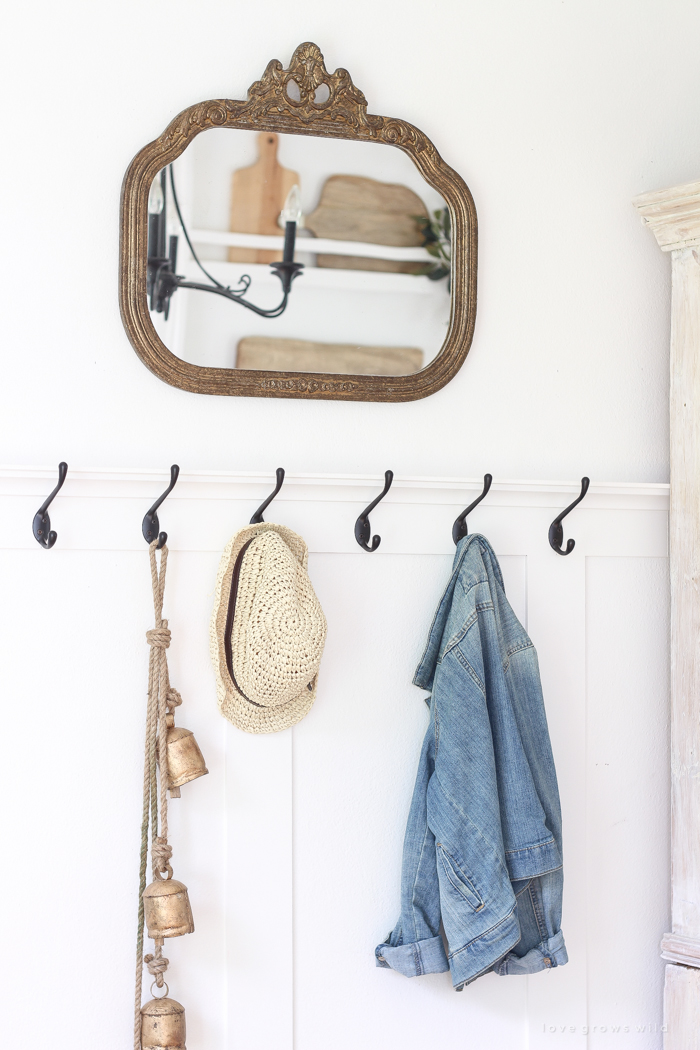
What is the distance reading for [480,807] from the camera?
110 cm

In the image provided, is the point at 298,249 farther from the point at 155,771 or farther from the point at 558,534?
the point at 155,771

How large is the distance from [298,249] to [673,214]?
52 cm

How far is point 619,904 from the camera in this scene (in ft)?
4.22

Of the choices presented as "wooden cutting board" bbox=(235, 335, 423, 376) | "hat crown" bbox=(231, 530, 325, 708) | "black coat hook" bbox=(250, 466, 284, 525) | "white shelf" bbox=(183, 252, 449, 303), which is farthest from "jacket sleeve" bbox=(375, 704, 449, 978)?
"white shelf" bbox=(183, 252, 449, 303)

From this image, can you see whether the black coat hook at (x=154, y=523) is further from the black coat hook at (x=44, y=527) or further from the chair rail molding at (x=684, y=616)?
the chair rail molding at (x=684, y=616)

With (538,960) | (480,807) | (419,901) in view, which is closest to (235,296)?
(480,807)

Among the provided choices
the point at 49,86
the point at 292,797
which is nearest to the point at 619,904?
the point at 292,797

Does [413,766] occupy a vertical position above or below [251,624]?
below

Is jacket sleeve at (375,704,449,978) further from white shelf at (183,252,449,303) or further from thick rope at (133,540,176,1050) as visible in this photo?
white shelf at (183,252,449,303)

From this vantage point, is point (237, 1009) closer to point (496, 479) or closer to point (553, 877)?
point (553, 877)

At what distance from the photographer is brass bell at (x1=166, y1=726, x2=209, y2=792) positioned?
1067mm

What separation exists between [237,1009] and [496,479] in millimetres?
772

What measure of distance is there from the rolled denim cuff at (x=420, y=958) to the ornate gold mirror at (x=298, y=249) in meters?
0.71

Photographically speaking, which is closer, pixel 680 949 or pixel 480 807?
Answer: pixel 480 807
